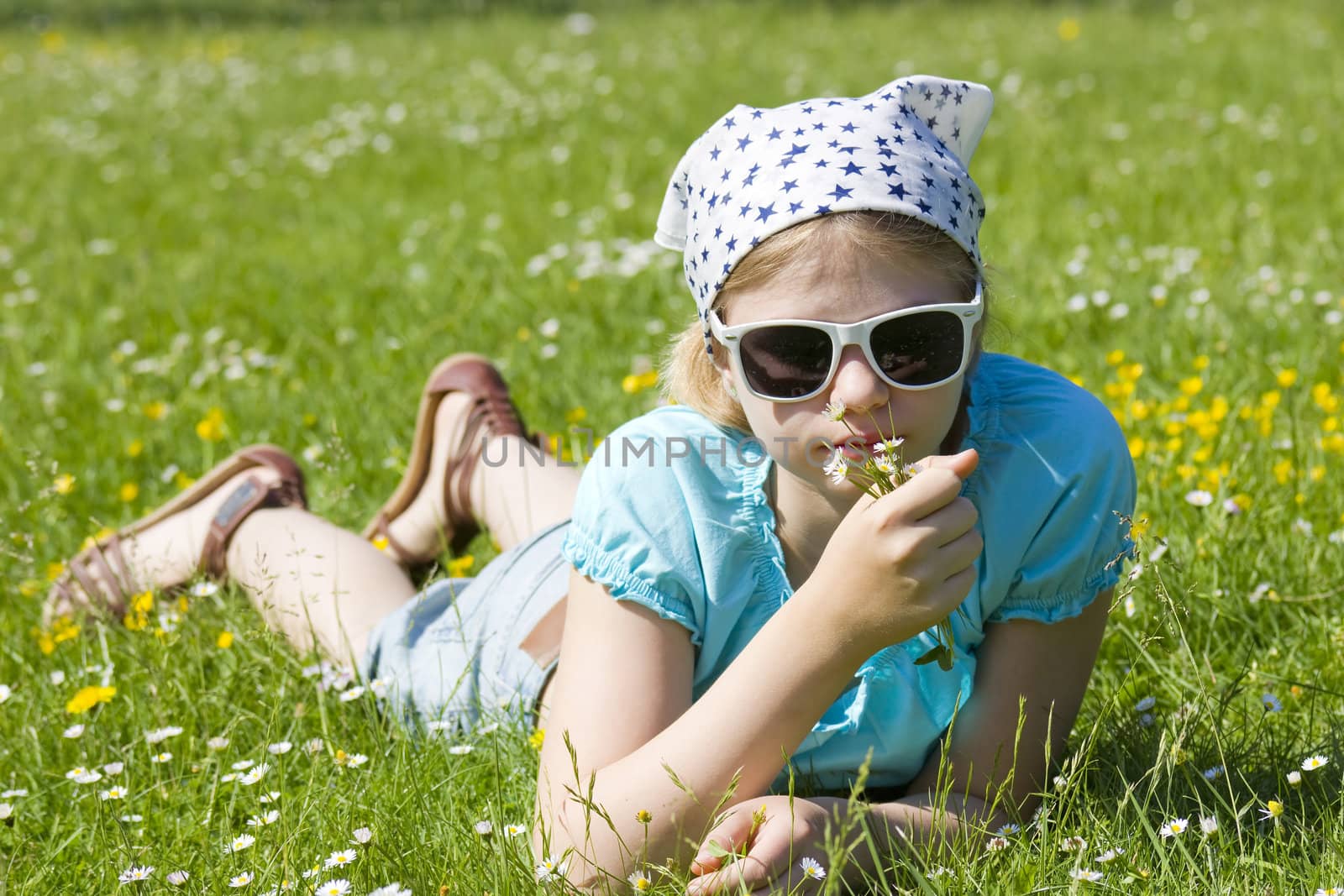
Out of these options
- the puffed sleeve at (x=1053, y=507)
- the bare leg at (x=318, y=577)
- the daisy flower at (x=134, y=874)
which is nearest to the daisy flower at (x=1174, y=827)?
the puffed sleeve at (x=1053, y=507)

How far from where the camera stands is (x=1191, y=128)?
20.0ft

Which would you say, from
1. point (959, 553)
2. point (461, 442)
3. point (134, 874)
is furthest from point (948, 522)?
point (461, 442)

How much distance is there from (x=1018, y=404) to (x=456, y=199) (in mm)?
4465

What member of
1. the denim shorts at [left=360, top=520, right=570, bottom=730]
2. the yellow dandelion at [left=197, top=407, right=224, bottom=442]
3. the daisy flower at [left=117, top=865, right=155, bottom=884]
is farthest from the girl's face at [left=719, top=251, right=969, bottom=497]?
the yellow dandelion at [left=197, top=407, right=224, bottom=442]

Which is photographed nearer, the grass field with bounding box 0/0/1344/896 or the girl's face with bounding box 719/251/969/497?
the girl's face with bounding box 719/251/969/497

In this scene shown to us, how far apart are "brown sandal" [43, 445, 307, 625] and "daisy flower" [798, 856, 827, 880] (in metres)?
1.62

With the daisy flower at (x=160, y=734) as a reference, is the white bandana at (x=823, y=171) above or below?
above

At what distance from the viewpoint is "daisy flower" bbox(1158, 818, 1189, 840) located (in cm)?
176

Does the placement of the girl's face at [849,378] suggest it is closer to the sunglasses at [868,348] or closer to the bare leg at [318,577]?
Answer: the sunglasses at [868,348]

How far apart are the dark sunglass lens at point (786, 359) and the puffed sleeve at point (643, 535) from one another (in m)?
0.25

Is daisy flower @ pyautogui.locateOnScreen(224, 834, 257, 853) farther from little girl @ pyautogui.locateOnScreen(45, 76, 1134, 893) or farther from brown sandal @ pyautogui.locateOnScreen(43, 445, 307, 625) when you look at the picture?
brown sandal @ pyautogui.locateOnScreen(43, 445, 307, 625)

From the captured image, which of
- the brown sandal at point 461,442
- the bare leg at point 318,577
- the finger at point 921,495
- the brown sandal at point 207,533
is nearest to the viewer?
the finger at point 921,495

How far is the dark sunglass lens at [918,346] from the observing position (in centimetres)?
173

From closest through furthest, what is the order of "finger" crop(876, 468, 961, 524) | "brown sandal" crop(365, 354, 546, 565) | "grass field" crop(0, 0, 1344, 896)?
"finger" crop(876, 468, 961, 524), "grass field" crop(0, 0, 1344, 896), "brown sandal" crop(365, 354, 546, 565)
